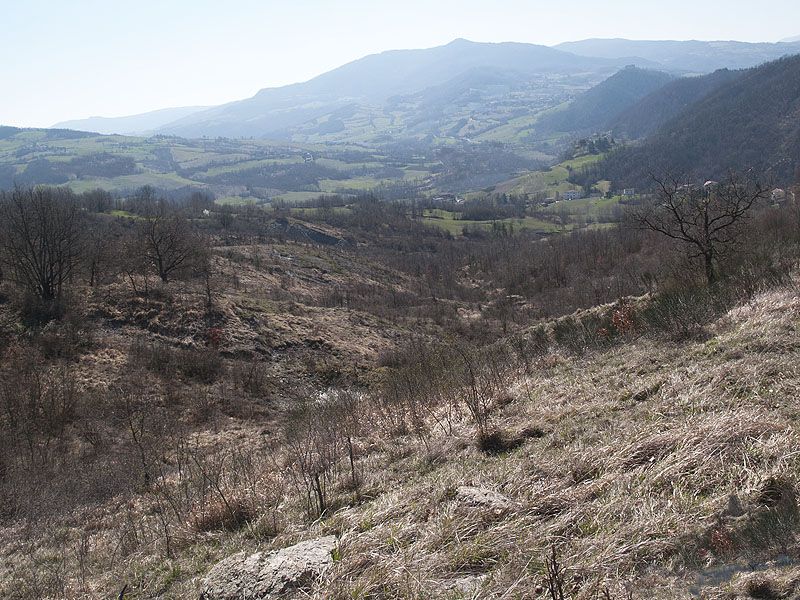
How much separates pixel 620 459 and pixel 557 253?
65671 mm

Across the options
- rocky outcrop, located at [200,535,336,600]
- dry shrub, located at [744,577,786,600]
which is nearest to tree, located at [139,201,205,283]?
rocky outcrop, located at [200,535,336,600]

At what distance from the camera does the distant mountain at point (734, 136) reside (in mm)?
103125

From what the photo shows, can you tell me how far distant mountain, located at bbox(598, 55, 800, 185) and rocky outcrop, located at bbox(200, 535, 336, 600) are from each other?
366 ft

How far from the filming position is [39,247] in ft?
78.6

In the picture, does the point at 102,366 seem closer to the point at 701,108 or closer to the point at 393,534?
the point at 393,534

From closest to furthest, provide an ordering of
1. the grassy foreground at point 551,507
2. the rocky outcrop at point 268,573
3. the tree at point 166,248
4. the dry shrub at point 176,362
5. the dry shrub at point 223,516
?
the grassy foreground at point 551,507 < the rocky outcrop at point 268,573 < the dry shrub at point 223,516 < the dry shrub at point 176,362 < the tree at point 166,248

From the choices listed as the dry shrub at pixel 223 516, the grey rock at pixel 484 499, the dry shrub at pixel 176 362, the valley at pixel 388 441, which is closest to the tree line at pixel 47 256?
the valley at pixel 388 441

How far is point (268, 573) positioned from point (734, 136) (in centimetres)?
14426

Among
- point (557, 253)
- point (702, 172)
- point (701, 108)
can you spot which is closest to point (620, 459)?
point (557, 253)

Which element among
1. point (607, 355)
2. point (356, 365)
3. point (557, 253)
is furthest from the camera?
point (557, 253)

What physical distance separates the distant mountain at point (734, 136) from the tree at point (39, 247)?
105107 millimetres

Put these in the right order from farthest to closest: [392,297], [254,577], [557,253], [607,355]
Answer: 1. [557,253]
2. [392,297]
3. [607,355]
4. [254,577]

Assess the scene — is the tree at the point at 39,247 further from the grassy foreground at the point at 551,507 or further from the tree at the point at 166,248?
the grassy foreground at the point at 551,507

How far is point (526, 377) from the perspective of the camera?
11.0 metres
